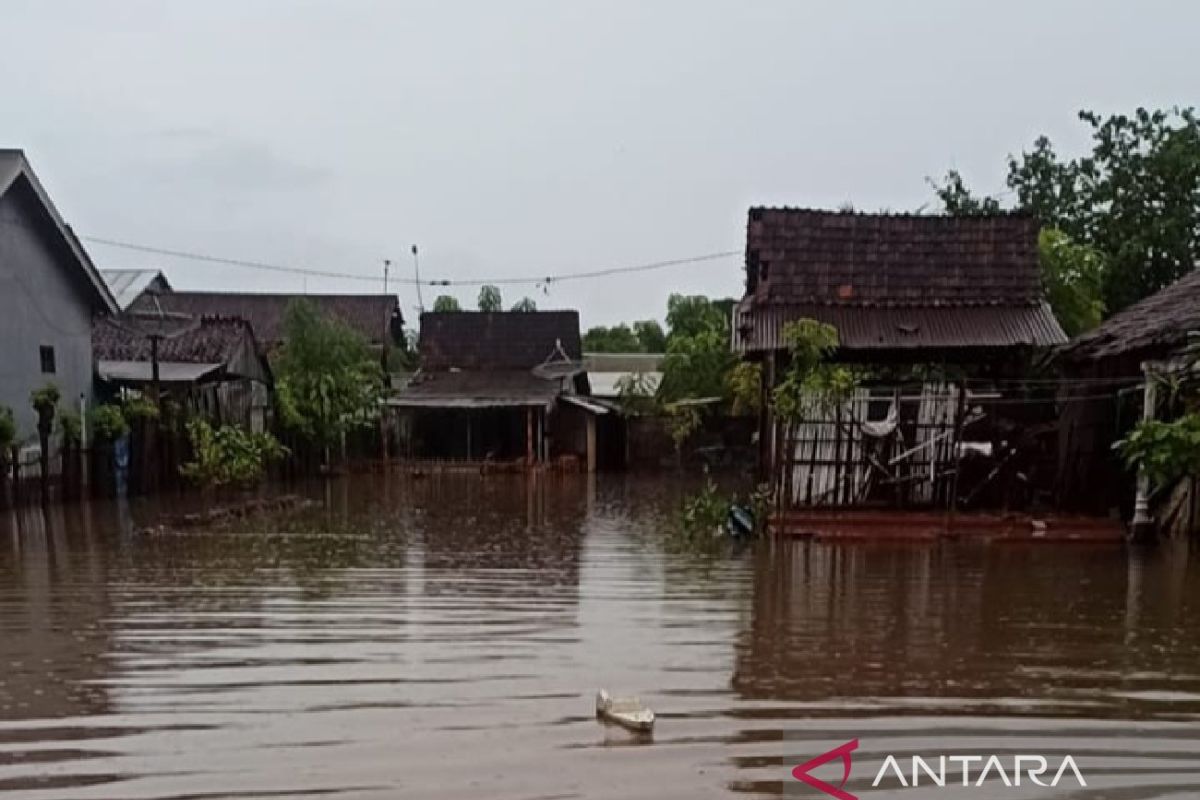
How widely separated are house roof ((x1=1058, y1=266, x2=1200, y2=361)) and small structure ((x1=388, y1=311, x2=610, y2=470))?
1563 centimetres

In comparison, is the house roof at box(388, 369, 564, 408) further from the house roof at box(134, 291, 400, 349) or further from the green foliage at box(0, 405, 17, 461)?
the green foliage at box(0, 405, 17, 461)

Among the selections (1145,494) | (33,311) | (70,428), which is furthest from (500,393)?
(1145,494)

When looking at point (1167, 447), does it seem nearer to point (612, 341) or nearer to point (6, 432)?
point (6, 432)

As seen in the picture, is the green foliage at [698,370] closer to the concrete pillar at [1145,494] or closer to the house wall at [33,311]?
the house wall at [33,311]

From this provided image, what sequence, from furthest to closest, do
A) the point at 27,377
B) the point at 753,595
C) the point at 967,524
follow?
the point at 27,377, the point at 967,524, the point at 753,595

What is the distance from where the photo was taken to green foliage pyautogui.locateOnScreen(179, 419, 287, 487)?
1758cm

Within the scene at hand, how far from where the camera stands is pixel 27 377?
57.1ft

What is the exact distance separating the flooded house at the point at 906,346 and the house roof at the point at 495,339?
15809 millimetres

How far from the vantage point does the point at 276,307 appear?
39031 millimetres

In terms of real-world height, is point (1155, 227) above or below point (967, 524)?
above


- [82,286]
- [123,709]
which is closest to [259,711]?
[123,709]

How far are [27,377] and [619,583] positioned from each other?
42.1ft

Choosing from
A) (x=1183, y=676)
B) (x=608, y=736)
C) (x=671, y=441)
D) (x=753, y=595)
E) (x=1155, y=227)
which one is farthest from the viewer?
(x=671, y=441)

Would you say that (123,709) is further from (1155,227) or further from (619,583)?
(1155,227)
